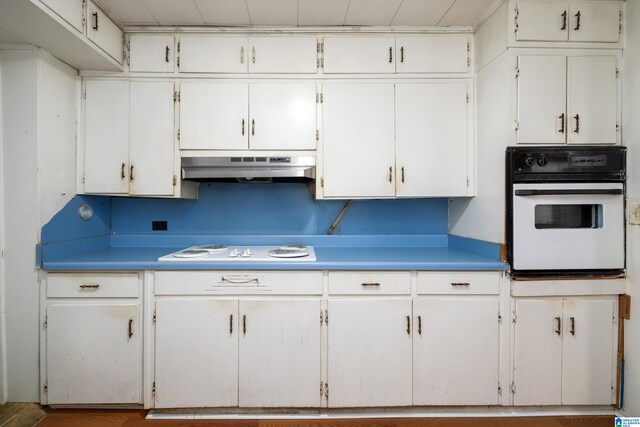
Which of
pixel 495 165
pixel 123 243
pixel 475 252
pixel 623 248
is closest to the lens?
pixel 623 248

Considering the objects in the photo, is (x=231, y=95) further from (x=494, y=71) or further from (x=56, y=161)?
(x=494, y=71)

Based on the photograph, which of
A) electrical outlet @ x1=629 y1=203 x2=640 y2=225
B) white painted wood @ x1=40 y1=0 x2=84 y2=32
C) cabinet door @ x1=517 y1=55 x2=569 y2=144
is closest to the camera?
white painted wood @ x1=40 y1=0 x2=84 y2=32

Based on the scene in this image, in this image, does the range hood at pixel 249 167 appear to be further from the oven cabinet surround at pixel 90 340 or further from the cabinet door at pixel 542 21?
the cabinet door at pixel 542 21

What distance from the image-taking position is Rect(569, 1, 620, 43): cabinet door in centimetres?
195

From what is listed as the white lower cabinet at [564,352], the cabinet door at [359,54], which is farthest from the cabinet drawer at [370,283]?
the cabinet door at [359,54]

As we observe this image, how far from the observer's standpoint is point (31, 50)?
75.9 inches

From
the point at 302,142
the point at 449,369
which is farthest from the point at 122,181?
the point at 449,369

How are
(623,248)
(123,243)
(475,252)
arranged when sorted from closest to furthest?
(623,248) < (475,252) < (123,243)

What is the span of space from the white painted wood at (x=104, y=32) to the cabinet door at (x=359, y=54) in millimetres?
1447

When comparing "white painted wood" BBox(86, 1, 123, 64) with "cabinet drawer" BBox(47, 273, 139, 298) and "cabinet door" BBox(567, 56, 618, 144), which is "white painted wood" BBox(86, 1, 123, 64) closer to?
"cabinet drawer" BBox(47, 273, 139, 298)

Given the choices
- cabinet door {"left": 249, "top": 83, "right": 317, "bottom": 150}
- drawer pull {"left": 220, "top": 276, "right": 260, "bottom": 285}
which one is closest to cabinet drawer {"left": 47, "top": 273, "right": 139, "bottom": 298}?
drawer pull {"left": 220, "top": 276, "right": 260, "bottom": 285}

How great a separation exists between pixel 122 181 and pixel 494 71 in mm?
2683

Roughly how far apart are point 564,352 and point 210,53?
306cm

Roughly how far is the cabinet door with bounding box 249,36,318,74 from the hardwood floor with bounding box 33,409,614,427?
232 cm
